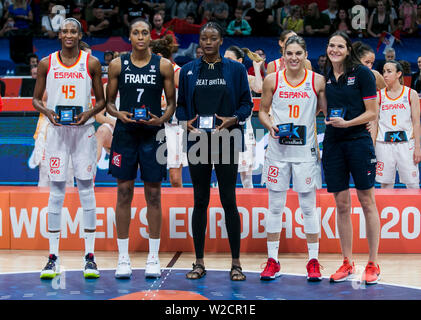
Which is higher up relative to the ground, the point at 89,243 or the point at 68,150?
the point at 68,150

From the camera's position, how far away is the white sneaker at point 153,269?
17.1 feet

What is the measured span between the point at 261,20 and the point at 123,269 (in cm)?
897

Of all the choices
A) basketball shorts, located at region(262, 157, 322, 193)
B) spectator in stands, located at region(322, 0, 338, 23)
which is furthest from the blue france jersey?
spectator in stands, located at region(322, 0, 338, 23)

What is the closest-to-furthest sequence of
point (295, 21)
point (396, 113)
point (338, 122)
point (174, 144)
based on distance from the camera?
point (338, 122)
point (396, 113)
point (174, 144)
point (295, 21)

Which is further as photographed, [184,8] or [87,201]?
[184,8]

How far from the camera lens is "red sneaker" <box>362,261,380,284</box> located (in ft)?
16.6

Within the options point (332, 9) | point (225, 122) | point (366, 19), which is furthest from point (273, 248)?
point (332, 9)

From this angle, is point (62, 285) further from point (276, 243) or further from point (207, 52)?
point (207, 52)

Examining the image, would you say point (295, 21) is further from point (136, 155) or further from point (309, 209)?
point (136, 155)

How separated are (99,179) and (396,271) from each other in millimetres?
4315

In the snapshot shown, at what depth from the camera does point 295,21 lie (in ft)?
42.3

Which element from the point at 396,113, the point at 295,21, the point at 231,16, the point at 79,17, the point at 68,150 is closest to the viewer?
the point at 68,150

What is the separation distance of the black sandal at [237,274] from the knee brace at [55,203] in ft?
4.94

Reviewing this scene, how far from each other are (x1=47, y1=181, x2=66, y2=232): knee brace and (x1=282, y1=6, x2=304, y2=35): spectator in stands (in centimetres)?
851
